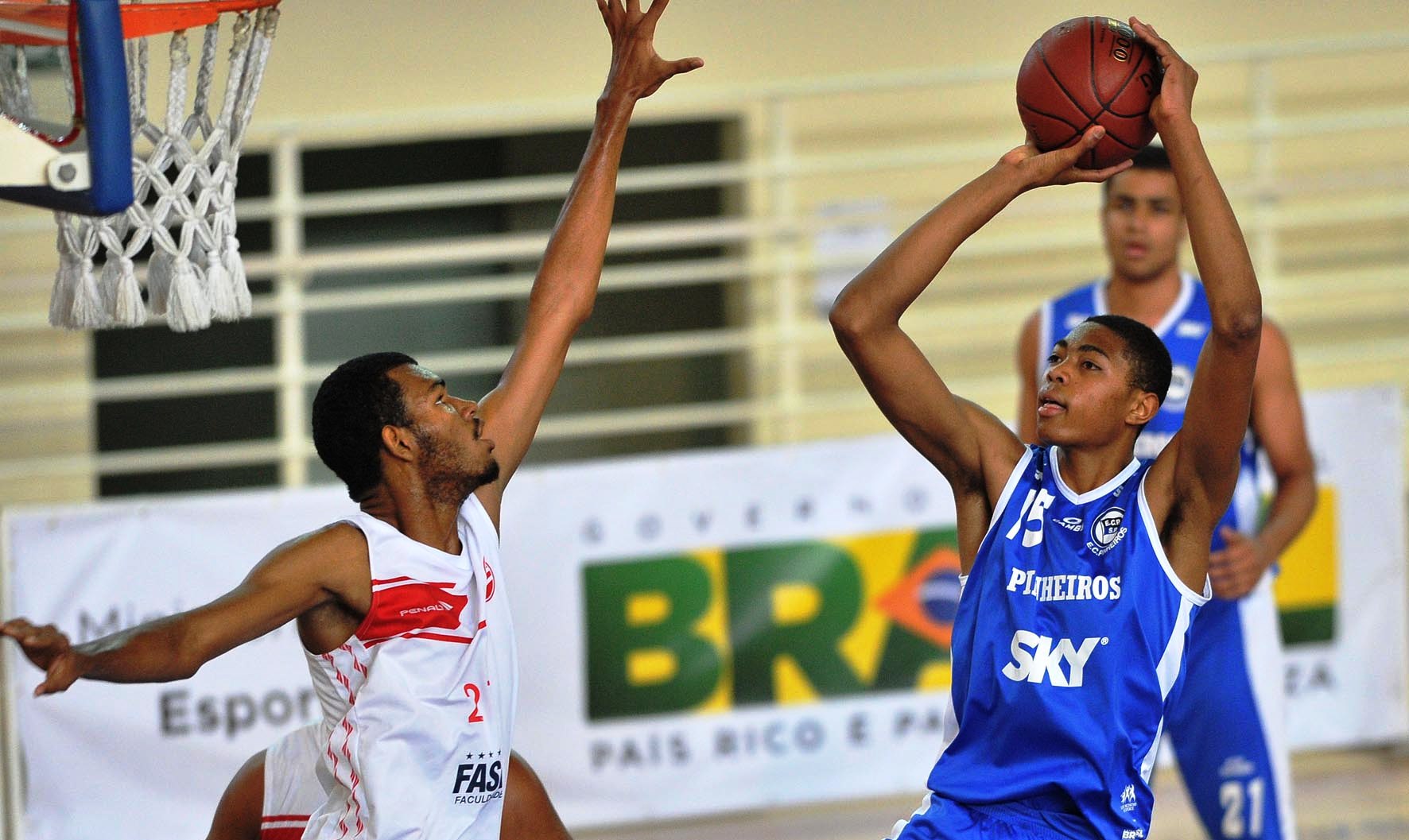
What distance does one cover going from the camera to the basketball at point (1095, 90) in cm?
287

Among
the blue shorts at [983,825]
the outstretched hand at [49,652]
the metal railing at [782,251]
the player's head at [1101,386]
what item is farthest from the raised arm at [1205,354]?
the metal railing at [782,251]

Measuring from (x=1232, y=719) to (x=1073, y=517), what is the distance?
47.1 inches

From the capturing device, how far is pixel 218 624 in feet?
8.39

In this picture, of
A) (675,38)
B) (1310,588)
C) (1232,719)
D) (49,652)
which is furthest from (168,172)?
(1310,588)

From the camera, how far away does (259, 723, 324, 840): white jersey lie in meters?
3.29

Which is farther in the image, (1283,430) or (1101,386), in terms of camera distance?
(1283,430)

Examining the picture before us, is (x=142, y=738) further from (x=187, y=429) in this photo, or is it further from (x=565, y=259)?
(x=565, y=259)

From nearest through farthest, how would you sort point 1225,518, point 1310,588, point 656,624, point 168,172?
point 168,172 < point 1225,518 < point 656,624 < point 1310,588

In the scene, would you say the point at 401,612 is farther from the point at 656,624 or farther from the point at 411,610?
the point at 656,624

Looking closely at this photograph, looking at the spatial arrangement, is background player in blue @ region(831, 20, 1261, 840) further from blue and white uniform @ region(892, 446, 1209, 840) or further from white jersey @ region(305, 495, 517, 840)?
white jersey @ region(305, 495, 517, 840)

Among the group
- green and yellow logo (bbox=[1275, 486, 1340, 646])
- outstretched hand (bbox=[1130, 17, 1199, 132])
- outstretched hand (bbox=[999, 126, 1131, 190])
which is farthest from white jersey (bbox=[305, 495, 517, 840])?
green and yellow logo (bbox=[1275, 486, 1340, 646])

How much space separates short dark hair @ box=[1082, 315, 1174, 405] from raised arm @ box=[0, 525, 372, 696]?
140cm

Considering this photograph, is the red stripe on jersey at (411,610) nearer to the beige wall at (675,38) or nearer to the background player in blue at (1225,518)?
the background player in blue at (1225,518)

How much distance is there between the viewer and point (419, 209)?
7.27 meters
